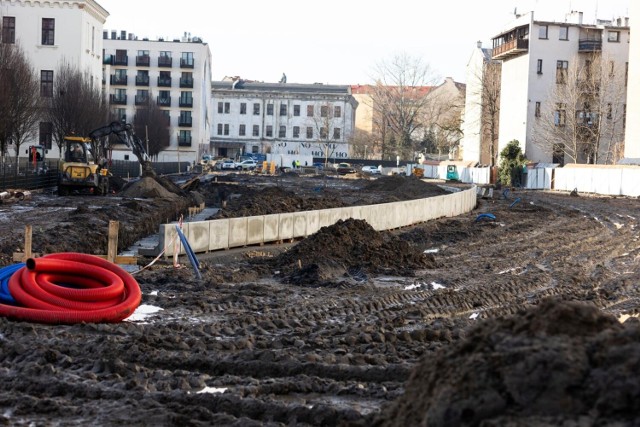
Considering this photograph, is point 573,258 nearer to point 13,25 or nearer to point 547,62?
point 13,25

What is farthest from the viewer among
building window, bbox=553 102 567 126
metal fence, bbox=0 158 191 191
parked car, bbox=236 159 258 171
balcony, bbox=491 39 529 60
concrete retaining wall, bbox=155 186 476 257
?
Result: parked car, bbox=236 159 258 171

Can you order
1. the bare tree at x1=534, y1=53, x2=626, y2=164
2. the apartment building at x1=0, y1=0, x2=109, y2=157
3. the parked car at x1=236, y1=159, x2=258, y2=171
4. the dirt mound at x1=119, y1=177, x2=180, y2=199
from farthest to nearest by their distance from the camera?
the parked car at x1=236, y1=159, x2=258, y2=171
the bare tree at x1=534, y1=53, x2=626, y2=164
the apartment building at x1=0, y1=0, x2=109, y2=157
the dirt mound at x1=119, y1=177, x2=180, y2=199

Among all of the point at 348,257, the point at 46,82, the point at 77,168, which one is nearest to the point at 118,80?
the point at 46,82

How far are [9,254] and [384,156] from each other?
113678 millimetres

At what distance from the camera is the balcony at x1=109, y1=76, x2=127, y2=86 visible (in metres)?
122

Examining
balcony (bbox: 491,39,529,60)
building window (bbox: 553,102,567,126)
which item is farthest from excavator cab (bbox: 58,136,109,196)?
balcony (bbox: 491,39,529,60)

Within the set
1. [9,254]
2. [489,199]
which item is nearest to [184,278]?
[9,254]

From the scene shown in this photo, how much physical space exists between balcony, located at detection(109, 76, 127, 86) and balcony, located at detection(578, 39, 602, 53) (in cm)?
5917

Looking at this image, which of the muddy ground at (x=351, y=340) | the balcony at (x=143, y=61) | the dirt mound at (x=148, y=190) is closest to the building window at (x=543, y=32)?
the dirt mound at (x=148, y=190)

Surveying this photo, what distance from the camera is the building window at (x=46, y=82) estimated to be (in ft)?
233

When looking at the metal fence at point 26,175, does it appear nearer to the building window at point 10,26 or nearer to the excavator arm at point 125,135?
the excavator arm at point 125,135

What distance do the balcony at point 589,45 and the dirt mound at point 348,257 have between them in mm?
67057

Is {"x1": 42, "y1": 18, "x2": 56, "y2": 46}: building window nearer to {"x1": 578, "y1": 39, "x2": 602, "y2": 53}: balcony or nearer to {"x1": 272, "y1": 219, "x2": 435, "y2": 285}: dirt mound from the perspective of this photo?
{"x1": 578, "y1": 39, "x2": 602, "y2": 53}: balcony

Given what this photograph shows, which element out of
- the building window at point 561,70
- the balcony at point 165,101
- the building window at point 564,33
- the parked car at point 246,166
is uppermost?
the building window at point 564,33
